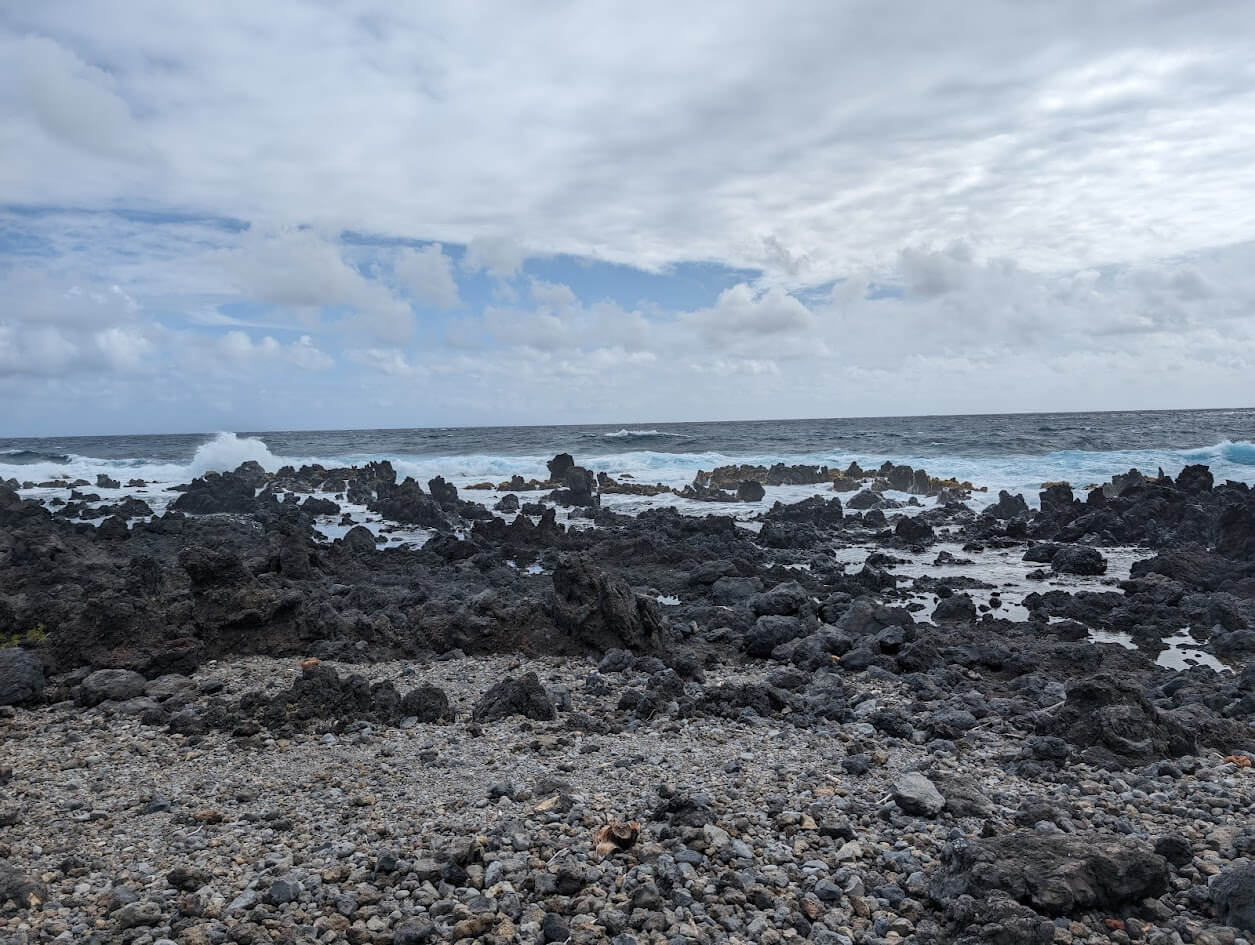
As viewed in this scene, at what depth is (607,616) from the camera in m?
10.6

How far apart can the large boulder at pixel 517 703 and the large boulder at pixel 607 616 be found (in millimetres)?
2290

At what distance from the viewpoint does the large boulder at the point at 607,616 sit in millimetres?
10484

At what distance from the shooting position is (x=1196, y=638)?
476 inches

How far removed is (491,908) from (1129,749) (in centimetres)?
530

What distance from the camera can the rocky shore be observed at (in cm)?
454

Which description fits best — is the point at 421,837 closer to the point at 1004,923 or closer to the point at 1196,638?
the point at 1004,923

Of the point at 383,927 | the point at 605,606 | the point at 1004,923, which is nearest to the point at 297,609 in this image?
the point at 605,606

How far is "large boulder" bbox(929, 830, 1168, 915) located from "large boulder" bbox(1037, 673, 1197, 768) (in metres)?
2.30

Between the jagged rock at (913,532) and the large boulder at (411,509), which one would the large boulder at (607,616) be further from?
the large boulder at (411,509)

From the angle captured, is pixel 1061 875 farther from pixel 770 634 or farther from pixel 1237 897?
pixel 770 634

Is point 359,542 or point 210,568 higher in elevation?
point 210,568

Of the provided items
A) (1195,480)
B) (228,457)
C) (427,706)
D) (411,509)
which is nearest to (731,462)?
(411,509)

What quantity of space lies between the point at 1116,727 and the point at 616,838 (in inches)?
176

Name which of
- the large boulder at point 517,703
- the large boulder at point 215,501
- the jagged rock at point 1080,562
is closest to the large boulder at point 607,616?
the large boulder at point 517,703
